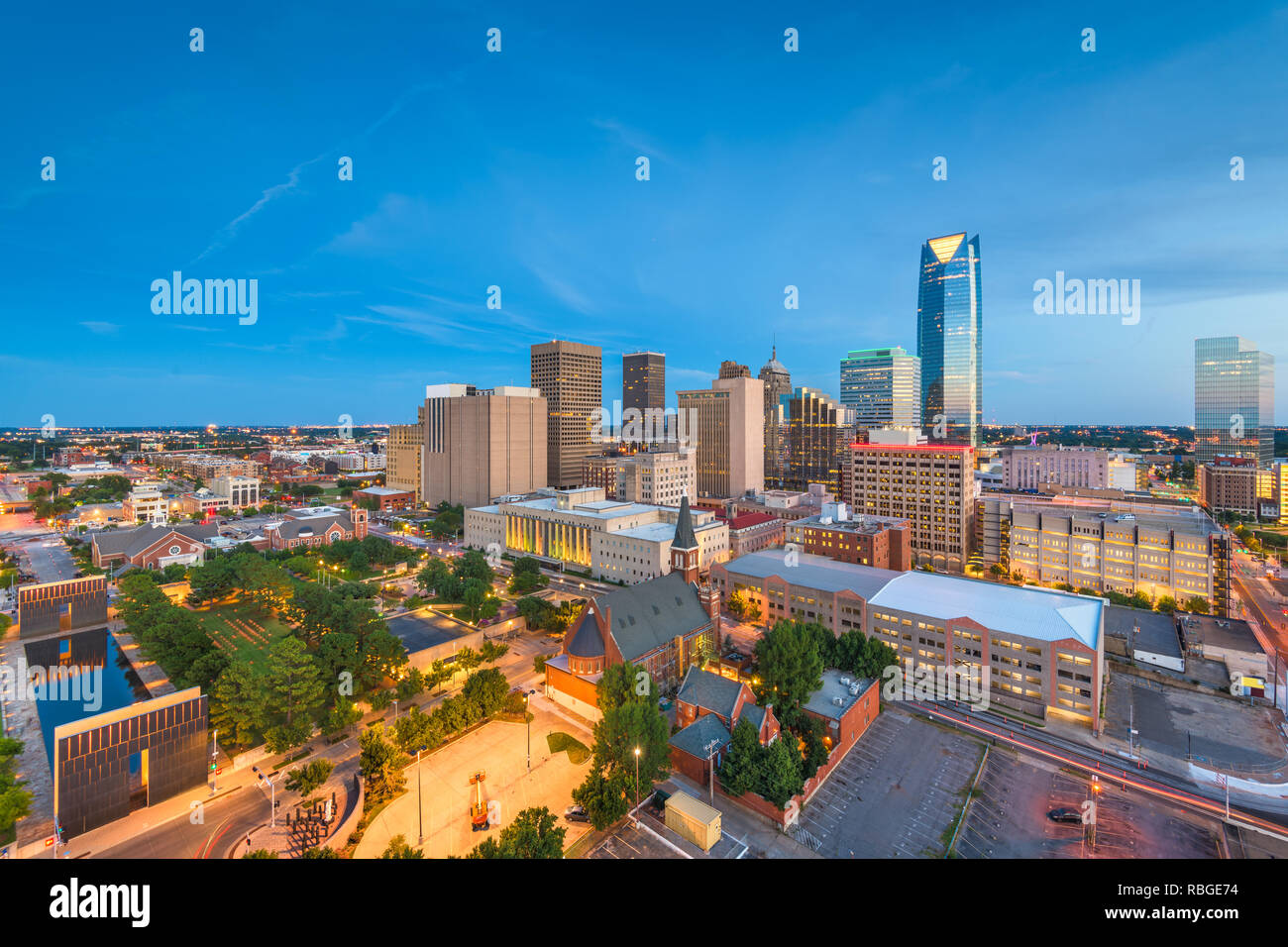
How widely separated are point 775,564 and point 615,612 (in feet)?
92.1

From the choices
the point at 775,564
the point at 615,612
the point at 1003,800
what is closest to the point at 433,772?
the point at 615,612

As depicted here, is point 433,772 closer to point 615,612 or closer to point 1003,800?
point 615,612

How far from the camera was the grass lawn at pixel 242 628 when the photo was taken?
5178 centimetres

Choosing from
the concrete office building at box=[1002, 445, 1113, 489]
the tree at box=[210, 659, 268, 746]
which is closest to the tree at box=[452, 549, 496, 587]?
the tree at box=[210, 659, 268, 746]

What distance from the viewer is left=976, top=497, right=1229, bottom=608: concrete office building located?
63.8 metres

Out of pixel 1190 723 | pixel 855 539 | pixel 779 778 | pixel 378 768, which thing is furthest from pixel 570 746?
pixel 855 539

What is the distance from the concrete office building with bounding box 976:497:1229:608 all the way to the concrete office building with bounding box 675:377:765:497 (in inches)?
2657

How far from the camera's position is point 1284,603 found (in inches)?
2704

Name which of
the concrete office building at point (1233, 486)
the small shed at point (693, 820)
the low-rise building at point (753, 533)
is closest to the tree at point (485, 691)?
the small shed at point (693, 820)

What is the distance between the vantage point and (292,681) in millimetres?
38406

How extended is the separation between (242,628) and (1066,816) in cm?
7206

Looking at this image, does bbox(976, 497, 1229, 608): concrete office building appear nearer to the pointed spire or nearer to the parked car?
the parked car
